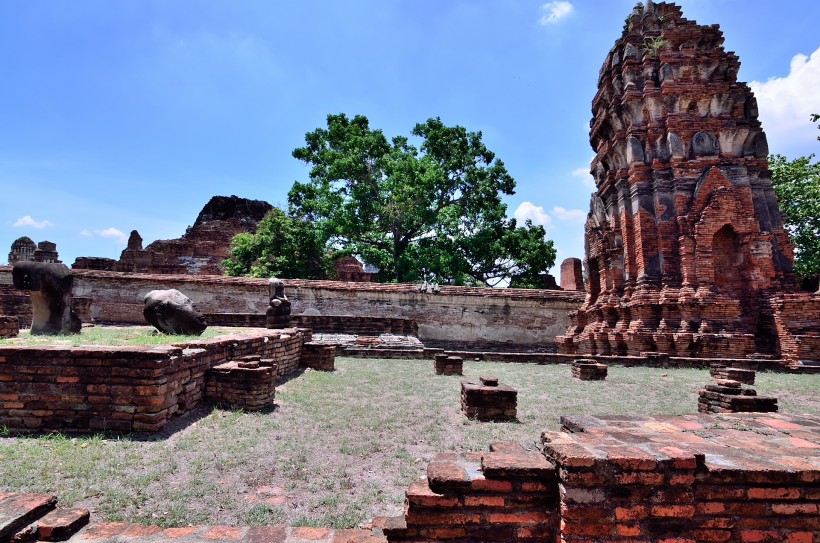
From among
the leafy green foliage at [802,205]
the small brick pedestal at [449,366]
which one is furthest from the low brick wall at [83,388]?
the leafy green foliage at [802,205]

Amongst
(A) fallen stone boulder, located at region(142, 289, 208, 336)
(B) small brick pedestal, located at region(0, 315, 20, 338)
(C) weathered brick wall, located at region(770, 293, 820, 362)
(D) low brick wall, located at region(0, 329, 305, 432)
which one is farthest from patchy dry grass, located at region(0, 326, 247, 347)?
(C) weathered brick wall, located at region(770, 293, 820, 362)

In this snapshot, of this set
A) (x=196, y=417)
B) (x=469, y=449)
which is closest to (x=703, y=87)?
(x=469, y=449)

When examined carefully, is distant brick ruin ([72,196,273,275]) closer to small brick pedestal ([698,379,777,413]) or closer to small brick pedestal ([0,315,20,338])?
small brick pedestal ([0,315,20,338])

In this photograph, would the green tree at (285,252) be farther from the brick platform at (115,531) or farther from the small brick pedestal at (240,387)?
the brick platform at (115,531)

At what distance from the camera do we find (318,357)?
9141 millimetres

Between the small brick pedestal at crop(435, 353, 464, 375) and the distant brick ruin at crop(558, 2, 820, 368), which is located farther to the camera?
the distant brick ruin at crop(558, 2, 820, 368)

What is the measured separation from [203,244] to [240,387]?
1083 inches

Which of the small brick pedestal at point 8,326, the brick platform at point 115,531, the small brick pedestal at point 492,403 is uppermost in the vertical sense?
the small brick pedestal at point 8,326

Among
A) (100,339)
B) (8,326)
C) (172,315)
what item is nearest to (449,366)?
(172,315)

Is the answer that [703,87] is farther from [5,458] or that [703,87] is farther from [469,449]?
[5,458]

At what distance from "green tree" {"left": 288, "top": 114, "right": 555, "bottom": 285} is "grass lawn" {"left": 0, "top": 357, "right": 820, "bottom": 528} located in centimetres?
1419

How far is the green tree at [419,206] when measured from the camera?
68.9 feet

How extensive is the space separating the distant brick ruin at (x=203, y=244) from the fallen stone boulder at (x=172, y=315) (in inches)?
768

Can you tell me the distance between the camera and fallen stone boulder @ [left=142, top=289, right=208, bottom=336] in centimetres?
743
